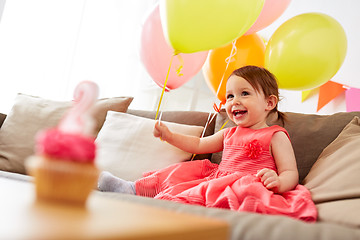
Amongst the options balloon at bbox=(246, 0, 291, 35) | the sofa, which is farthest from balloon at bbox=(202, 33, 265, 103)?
the sofa

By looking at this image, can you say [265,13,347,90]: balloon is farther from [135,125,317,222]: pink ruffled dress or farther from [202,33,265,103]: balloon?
[135,125,317,222]: pink ruffled dress

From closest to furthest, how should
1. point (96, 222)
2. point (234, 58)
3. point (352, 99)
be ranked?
point (96, 222), point (234, 58), point (352, 99)

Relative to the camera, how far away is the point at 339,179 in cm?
116

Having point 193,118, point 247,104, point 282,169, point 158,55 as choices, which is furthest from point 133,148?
point 282,169

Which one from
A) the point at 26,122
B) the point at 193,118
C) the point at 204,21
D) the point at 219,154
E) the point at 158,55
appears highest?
the point at 204,21

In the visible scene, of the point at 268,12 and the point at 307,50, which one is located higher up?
the point at 268,12

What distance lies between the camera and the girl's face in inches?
58.7

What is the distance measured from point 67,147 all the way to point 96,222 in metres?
0.10

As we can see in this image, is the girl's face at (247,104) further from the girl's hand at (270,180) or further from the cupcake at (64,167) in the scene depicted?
the cupcake at (64,167)

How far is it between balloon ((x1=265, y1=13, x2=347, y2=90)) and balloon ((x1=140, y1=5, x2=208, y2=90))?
0.42m

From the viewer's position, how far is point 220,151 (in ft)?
5.55

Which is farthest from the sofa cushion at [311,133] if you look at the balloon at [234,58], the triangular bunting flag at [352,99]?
the triangular bunting flag at [352,99]

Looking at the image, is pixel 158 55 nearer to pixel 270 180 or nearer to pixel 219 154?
pixel 219 154

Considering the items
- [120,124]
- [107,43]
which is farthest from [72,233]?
[107,43]
